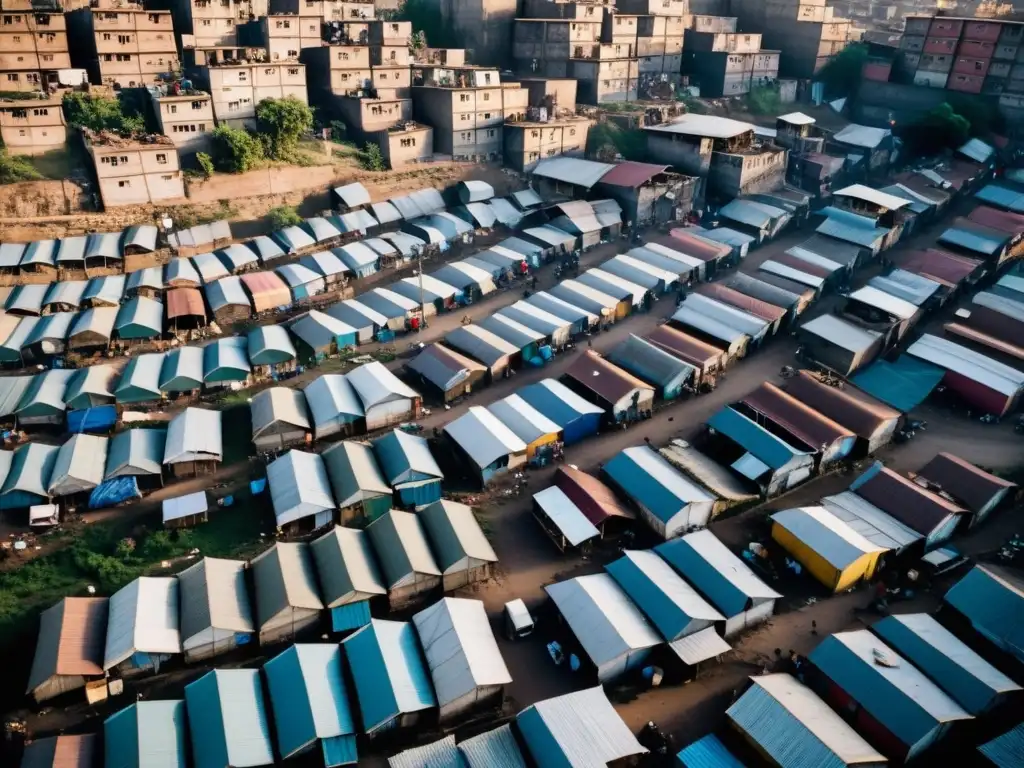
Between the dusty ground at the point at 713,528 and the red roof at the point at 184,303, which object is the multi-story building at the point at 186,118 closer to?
the red roof at the point at 184,303

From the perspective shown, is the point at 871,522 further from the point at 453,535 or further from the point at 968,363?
the point at 453,535

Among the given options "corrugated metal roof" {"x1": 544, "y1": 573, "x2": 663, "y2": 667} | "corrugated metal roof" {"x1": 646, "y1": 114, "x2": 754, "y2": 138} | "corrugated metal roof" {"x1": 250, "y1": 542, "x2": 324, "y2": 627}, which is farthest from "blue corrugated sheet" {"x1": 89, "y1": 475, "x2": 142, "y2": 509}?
"corrugated metal roof" {"x1": 646, "y1": 114, "x2": 754, "y2": 138}

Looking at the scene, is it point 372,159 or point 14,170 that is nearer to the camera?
point 14,170

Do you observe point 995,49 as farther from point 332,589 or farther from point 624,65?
point 332,589

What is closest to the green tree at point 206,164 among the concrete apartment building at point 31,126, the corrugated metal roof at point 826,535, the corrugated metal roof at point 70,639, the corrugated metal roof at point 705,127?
the concrete apartment building at point 31,126

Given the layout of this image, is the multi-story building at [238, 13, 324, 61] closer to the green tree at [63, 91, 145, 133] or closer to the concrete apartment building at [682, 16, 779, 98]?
the green tree at [63, 91, 145, 133]

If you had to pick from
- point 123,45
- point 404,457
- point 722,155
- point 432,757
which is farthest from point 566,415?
point 123,45
